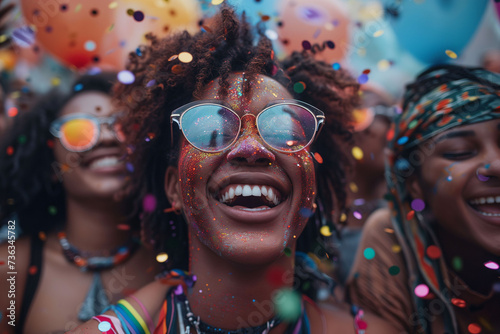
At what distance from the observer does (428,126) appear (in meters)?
2.26

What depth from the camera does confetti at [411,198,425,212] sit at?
231 centimetres

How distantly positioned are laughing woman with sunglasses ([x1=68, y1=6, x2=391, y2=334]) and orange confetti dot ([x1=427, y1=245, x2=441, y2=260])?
54cm

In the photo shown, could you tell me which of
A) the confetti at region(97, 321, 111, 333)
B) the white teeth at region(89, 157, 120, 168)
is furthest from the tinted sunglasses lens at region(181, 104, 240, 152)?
the white teeth at region(89, 157, 120, 168)

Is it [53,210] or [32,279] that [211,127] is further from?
[53,210]

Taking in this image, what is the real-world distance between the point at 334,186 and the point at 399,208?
1.70 feet

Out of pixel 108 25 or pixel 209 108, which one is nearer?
pixel 209 108

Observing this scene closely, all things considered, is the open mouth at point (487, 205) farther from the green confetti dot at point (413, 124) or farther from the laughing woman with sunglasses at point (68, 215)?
the laughing woman with sunglasses at point (68, 215)

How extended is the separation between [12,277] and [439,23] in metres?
3.28

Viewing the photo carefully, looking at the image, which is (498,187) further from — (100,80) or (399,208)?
(100,80)

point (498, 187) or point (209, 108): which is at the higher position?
point (209, 108)

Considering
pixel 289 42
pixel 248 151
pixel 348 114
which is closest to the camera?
pixel 248 151

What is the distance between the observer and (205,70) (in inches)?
72.6

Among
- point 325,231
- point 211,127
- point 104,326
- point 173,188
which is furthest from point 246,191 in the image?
point 104,326

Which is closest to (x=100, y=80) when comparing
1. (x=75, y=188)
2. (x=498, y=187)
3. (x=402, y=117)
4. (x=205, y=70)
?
(x=75, y=188)
